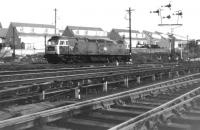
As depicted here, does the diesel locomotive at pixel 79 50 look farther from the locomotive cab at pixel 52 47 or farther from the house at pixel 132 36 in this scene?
the house at pixel 132 36

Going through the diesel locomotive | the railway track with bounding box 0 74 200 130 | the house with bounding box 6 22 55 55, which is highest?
the house with bounding box 6 22 55 55

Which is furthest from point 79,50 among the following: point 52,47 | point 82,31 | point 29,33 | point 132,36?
point 132,36

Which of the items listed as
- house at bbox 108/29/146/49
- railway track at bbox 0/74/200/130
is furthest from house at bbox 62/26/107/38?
railway track at bbox 0/74/200/130

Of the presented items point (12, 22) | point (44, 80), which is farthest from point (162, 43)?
point (44, 80)

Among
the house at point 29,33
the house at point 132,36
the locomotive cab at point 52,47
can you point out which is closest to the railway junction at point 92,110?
the locomotive cab at point 52,47

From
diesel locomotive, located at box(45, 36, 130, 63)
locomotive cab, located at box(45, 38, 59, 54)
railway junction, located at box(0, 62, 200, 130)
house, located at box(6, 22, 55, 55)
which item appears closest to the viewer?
railway junction, located at box(0, 62, 200, 130)

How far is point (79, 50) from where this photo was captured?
3719cm

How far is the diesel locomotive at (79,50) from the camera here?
35781mm

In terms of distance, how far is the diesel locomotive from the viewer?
35.8m

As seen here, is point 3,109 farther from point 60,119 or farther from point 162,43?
point 162,43

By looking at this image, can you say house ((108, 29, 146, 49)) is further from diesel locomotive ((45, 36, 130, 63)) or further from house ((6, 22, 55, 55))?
diesel locomotive ((45, 36, 130, 63))

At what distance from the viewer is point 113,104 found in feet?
36.7

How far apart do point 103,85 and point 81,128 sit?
7863mm

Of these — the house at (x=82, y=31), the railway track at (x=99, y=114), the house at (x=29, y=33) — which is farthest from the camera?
the house at (x=82, y=31)
